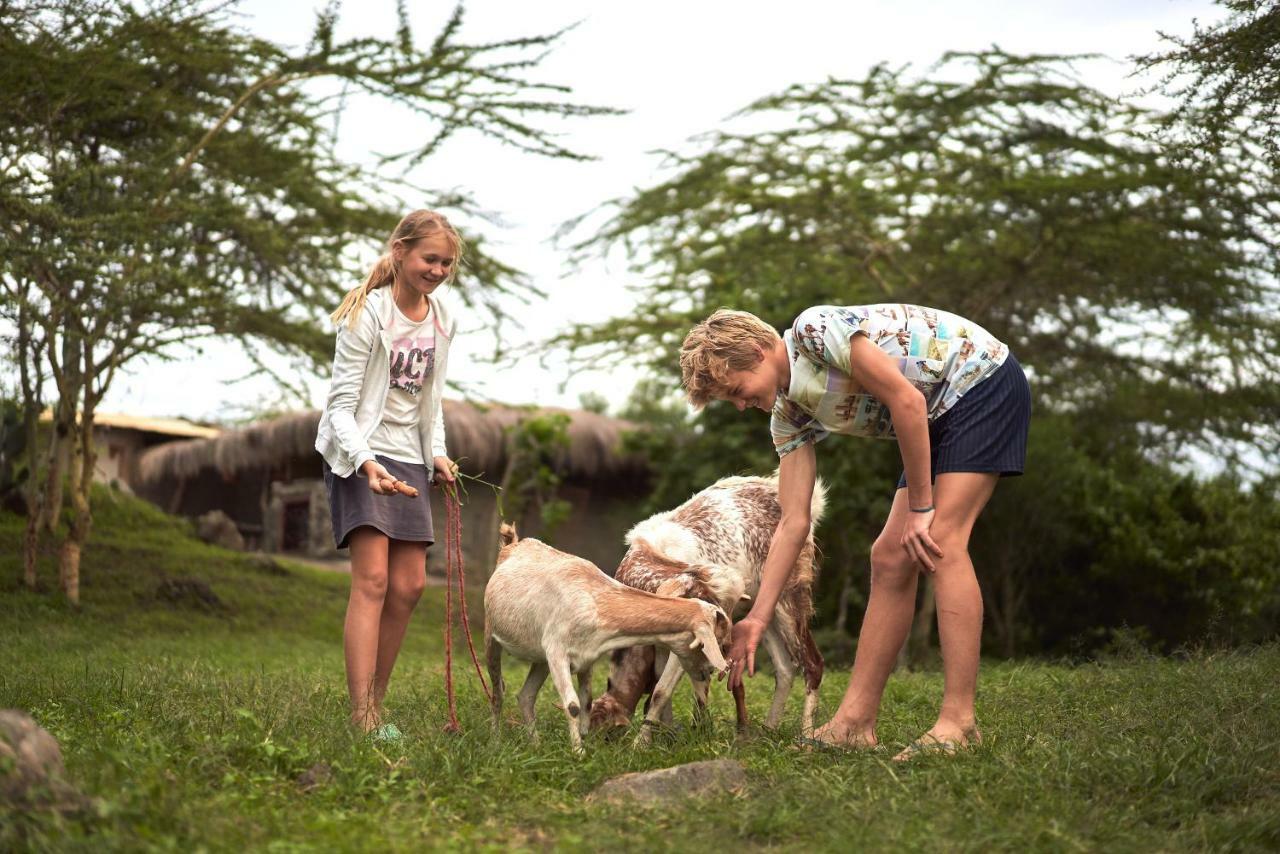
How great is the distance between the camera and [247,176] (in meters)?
13.1

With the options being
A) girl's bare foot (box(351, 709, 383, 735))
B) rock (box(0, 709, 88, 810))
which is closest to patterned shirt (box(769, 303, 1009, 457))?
girl's bare foot (box(351, 709, 383, 735))

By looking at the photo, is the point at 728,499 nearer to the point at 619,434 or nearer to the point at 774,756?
the point at 774,756

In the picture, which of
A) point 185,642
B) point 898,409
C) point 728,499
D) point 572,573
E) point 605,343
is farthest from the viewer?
point 605,343

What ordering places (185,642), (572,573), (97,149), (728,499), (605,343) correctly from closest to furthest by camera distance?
(572,573) < (728,499) < (185,642) < (97,149) < (605,343)

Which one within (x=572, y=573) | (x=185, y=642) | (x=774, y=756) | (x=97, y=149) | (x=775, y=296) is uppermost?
(x=97, y=149)

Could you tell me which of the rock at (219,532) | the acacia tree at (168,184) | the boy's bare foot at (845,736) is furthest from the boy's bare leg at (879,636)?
the rock at (219,532)

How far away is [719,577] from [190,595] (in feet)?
28.1

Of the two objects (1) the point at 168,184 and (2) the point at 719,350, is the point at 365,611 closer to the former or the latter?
(2) the point at 719,350

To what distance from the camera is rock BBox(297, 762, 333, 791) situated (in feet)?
14.0

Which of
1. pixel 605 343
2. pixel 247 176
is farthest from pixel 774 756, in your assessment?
pixel 605 343

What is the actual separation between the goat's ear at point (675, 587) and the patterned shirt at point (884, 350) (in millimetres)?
1044

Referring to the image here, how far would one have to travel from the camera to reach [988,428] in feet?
16.2

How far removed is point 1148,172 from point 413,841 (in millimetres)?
12461

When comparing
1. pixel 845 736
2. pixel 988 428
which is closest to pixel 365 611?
pixel 845 736
